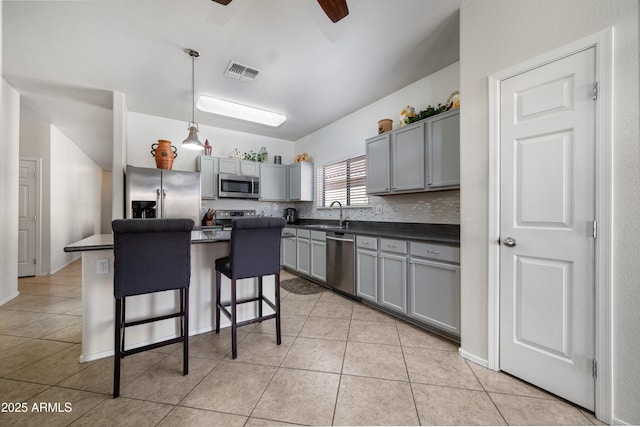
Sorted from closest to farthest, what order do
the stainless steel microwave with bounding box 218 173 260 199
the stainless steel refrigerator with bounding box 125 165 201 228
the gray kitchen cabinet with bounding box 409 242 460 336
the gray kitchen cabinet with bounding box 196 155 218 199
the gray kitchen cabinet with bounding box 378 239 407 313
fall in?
the gray kitchen cabinet with bounding box 409 242 460 336, the gray kitchen cabinet with bounding box 378 239 407 313, the stainless steel refrigerator with bounding box 125 165 201 228, the gray kitchen cabinet with bounding box 196 155 218 199, the stainless steel microwave with bounding box 218 173 260 199

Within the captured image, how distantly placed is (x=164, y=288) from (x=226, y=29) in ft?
7.43

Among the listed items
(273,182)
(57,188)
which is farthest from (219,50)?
(57,188)

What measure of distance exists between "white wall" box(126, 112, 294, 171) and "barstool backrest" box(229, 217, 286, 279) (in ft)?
10.4

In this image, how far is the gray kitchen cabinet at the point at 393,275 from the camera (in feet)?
8.59

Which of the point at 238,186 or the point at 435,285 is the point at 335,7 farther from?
the point at 238,186

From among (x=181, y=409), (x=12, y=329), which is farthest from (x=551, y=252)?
(x=12, y=329)

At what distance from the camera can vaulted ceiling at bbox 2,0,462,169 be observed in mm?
2082

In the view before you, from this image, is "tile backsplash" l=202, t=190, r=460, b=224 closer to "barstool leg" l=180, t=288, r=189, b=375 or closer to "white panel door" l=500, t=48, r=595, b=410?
"white panel door" l=500, t=48, r=595, b=410

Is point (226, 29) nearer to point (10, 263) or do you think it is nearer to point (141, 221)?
point (141, 221)

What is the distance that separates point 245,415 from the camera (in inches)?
56.2

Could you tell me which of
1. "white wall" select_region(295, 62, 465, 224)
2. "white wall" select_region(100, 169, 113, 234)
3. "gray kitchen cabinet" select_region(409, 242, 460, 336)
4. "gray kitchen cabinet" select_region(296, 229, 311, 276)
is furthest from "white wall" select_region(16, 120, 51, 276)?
Result: "gray kitchen cabinet" select_region(409, 242, 460, 336)

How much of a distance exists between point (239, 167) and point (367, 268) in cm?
306

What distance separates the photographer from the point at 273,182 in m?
5.10

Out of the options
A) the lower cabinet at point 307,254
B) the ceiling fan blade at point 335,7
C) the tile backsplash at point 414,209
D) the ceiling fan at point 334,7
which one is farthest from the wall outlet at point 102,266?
the tile backsplash at point 414,209
